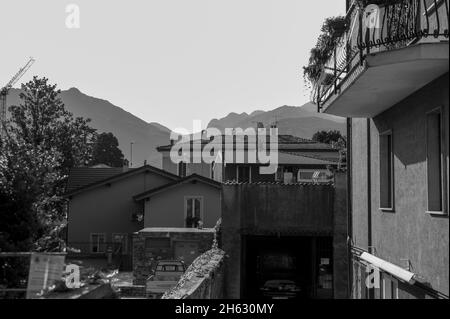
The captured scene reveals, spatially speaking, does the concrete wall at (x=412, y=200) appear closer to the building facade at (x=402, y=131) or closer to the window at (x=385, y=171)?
the building facade at (x=402, y=131)

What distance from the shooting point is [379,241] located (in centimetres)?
1267

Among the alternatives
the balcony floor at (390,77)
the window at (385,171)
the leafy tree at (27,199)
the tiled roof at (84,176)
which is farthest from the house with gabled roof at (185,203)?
the balcony floor at (390,77)

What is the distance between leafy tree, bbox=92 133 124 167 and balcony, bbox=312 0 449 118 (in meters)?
93.3

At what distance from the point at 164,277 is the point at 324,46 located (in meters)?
15.9

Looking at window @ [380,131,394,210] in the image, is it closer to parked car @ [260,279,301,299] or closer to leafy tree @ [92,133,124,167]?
parked car @ [260,279,301,299]

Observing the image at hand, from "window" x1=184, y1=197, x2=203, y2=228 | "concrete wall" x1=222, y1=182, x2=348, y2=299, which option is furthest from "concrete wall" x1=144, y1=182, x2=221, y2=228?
"concrete wall" x1=222, y1=182, x2=348, y2=299

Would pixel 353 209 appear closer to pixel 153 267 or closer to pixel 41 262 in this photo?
pixel 41 262

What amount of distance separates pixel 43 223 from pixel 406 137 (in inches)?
397

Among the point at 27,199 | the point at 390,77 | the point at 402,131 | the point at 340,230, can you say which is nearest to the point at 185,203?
the point at 340,230

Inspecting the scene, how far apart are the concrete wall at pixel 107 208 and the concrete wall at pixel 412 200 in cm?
2979

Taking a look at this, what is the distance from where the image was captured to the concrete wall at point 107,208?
41969 mm

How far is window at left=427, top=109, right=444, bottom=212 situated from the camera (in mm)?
9156

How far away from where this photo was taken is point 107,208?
42188 mm
